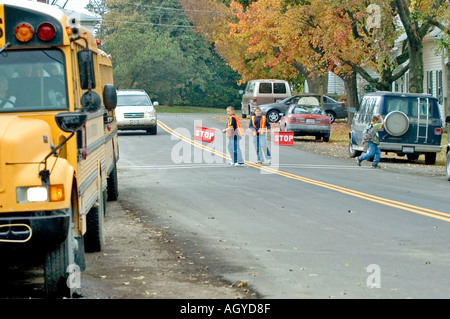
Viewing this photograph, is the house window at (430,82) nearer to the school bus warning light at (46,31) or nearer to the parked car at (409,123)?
the parked car at (409,123)

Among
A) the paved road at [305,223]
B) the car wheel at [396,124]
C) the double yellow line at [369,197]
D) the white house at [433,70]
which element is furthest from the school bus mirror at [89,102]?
the white house at [433,70]

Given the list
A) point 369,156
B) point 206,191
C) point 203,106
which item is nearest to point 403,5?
point 369,156

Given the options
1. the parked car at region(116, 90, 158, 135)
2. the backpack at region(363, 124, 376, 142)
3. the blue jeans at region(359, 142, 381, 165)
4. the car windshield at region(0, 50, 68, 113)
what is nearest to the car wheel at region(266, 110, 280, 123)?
the parked car at region(116, 90, 158, 135)

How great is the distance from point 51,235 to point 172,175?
1354cm

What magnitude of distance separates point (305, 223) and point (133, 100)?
2383cm

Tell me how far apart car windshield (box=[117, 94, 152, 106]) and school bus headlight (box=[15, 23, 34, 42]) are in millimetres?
26968

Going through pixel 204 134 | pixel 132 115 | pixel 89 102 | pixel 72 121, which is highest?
pixel 89 102

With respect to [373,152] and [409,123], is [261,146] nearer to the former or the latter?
[373,152]

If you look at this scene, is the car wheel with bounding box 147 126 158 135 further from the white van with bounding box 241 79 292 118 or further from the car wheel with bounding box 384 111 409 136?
the car wheel with bounding box 384 111 409 136

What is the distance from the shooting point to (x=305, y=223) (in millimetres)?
13117

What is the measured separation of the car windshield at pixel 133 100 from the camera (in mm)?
35781

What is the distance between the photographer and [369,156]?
2391 cm

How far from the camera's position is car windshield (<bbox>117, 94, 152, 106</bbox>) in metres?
35.8

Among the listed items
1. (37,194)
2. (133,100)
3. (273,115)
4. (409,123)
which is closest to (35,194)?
(37,194)
